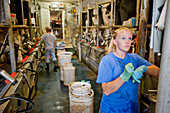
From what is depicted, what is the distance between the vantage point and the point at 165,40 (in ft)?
3.43

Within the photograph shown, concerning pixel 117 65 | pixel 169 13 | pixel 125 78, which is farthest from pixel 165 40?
pixel 117 65

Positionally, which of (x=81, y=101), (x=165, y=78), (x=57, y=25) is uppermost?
(x=57, y=25)

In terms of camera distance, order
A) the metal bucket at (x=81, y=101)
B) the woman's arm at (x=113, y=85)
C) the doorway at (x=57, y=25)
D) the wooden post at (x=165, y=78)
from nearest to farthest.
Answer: the wooden post at (x=165, y=78)
the woman's arm at (x=113, y=85)
the metal bucket at (x=81, y=101)
the doorway at (x=57, y=25)

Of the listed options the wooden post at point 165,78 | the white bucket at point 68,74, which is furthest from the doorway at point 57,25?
the wooden post at point 165,78

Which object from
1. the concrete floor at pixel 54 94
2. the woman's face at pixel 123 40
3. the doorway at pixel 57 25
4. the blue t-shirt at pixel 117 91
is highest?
the doorway at pixel 57 25

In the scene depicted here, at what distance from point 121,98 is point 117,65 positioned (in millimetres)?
411

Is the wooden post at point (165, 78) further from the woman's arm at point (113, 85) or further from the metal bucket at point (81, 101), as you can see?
the metal bucket at point (81, 101)

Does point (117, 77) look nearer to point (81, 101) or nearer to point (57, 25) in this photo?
point (81, 101)

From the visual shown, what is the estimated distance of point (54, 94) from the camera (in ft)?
15.6

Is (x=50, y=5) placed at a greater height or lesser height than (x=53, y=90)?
greater

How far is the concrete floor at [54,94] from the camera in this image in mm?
3904

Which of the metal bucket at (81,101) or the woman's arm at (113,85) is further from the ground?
the woman's arm at (113,85)

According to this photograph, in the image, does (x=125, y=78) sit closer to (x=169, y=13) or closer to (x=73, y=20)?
(x=169, y=13)

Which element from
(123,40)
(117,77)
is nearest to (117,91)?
(117,77)
